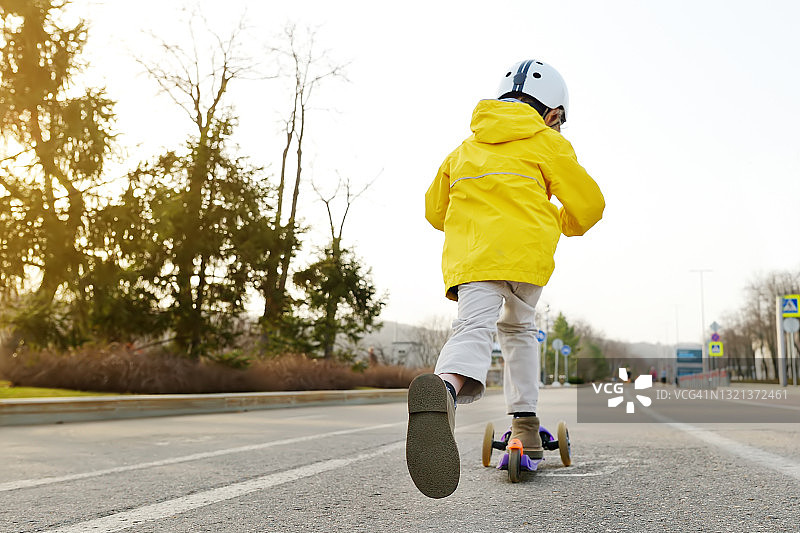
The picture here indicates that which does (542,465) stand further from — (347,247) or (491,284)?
(347,247)

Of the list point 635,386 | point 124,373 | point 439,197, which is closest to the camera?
point 439,197

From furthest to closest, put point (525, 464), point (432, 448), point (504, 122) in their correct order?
point (525, 464)
point (504, 122)
point (432, 448)

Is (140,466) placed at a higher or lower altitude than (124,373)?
lower

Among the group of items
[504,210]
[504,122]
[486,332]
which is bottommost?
[486,332]

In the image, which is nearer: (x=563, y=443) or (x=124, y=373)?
(x=563, y=443)

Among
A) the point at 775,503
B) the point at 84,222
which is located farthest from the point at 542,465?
the point at 84,222

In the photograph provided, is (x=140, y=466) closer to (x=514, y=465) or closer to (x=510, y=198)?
(x=514, y=465)

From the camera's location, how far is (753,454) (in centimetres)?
479

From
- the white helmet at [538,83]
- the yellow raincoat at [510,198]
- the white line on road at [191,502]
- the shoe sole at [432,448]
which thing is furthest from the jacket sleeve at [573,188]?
the white line on road at [191,502]

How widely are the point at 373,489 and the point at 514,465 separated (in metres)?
0.68

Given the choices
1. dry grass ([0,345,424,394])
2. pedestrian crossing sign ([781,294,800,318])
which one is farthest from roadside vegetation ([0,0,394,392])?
pedestrian crossing sign ([781,294,800,318])

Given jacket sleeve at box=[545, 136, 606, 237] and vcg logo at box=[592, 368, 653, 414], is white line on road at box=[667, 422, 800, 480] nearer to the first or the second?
vcg logo at box=[592, 368, 653, 414]

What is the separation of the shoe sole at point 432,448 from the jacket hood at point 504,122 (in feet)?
4.18

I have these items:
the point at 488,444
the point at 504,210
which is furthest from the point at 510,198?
the point at 488,444
